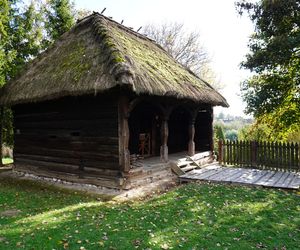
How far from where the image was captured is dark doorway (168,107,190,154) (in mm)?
15656

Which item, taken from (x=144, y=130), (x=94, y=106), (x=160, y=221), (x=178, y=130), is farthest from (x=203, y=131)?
(x=160, y=221)

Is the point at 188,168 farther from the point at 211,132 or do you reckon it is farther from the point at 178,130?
the point at 178,130

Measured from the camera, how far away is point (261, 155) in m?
13.5

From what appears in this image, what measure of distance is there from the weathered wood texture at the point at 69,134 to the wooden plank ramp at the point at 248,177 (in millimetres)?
3164

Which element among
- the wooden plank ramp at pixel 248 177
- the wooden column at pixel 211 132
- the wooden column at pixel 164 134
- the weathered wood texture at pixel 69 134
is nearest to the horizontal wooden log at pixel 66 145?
the weathered wood texture at pixel 69 134

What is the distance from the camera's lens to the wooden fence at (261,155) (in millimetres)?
12591

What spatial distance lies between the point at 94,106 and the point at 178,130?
7.18 metres

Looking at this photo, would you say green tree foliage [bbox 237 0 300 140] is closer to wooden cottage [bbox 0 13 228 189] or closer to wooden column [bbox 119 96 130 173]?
wooden cottage [bbox 0 13 228 189]

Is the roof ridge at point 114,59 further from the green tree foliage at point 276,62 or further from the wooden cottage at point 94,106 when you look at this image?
the green tree foliage at point 276,62

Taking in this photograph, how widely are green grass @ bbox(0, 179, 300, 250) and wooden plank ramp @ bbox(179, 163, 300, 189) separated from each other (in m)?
0.86

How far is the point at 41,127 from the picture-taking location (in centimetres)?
1198

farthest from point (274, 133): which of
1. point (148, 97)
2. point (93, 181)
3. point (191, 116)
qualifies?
point (93, 181)

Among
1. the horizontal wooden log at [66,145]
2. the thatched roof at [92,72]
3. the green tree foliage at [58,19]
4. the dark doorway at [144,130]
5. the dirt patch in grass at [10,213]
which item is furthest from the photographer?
the green tree foliage at [58,19]

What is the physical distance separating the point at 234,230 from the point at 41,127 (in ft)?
29.0
